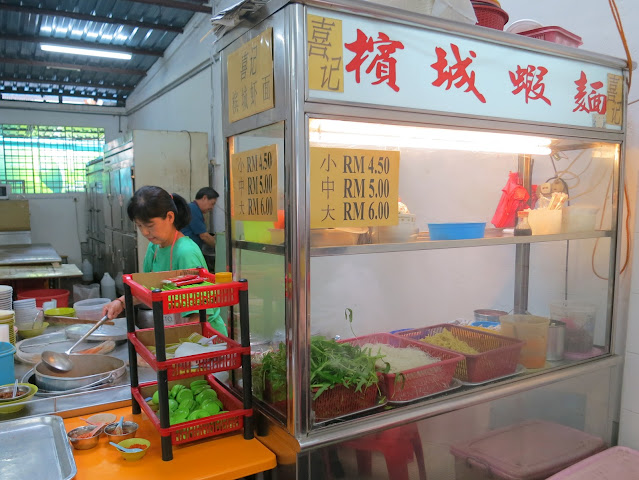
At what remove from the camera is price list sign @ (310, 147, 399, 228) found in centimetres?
144

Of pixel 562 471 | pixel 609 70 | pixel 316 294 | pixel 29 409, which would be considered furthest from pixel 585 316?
pixel 29 409

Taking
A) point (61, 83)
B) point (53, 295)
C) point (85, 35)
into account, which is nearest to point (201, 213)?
point (53, 295)

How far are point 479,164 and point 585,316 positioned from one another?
871 millimetres

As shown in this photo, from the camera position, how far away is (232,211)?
1779 millimetres

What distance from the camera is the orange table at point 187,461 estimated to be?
135 cm

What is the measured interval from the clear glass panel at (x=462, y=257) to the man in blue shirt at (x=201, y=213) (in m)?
2.77

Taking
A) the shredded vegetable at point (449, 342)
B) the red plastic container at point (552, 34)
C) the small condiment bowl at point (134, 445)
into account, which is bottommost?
A: the small condiment bowl at point (134, 445)

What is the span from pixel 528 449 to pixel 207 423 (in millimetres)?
1391

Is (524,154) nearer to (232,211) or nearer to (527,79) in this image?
(527,79)

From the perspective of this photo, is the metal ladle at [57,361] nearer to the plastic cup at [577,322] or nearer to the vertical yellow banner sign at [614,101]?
the plastic cup at [577,322]

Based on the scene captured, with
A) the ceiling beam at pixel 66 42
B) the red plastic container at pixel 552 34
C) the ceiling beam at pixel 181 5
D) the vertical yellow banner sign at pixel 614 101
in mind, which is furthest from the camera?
the ceiling beam at pixel 66 42

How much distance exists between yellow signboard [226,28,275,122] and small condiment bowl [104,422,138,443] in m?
1.08

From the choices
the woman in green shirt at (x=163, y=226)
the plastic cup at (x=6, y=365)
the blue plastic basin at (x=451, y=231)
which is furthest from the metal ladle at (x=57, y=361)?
the blue plastic basin at (x=451, y=231)

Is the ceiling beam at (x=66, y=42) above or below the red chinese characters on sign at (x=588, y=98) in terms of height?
above
